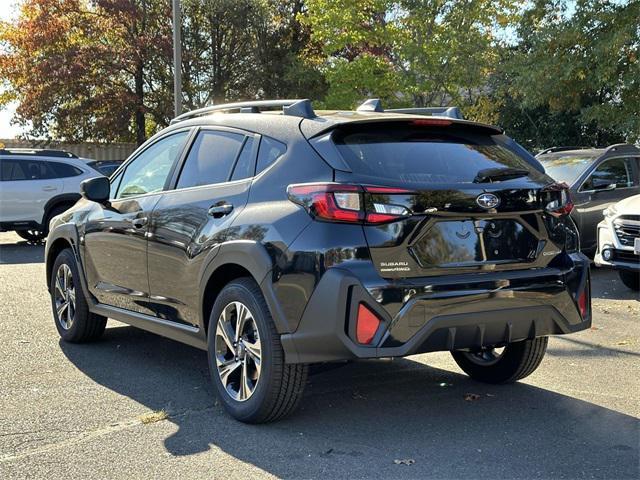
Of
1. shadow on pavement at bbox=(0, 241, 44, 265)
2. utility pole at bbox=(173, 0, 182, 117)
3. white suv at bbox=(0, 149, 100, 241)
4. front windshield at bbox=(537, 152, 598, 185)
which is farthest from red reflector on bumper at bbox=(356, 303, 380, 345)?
utility pole at bbox=(173, 0, 182, 117)

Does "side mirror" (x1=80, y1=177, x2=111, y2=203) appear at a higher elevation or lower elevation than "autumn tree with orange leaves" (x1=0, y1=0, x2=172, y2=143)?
lower

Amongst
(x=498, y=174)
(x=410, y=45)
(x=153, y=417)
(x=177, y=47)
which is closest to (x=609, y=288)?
(x=498, y=174)

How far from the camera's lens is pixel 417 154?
14.8 ft

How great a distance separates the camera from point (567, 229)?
188 inches

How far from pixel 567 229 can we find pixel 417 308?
4.16ft

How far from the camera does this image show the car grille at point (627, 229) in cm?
924

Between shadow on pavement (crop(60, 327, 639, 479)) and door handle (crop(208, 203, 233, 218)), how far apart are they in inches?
47.1

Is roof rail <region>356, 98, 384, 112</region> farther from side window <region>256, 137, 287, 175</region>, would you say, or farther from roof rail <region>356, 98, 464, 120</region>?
side window <region>256, 137, 287, 175</region>

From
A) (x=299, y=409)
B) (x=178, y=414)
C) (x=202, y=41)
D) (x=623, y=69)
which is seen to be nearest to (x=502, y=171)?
(x=299, y=409)

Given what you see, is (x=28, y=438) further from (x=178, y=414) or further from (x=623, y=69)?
(x=623, y=69)

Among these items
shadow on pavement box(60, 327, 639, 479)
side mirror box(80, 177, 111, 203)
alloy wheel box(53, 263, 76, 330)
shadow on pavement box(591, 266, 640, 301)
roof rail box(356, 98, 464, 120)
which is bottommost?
shadow on pavement box(591, 266, 640, 301)

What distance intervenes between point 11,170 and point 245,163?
12413mm

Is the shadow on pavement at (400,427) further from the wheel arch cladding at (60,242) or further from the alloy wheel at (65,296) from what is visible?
the wheel arch cladding at (60,242)

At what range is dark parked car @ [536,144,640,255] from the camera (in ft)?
37.6
